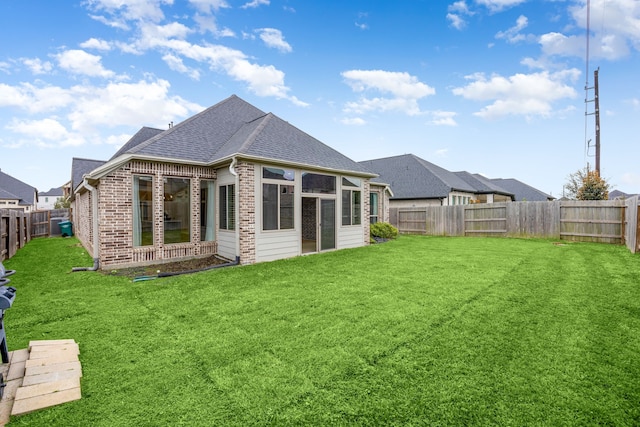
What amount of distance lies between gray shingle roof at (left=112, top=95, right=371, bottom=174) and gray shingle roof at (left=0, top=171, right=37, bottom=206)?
3738 cm

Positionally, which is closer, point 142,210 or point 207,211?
point 142,210

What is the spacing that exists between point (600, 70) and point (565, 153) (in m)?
7.60

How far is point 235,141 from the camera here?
10062 millimetres

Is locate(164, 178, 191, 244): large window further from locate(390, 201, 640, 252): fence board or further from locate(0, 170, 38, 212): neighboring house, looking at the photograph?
locate(0, 170, 38, 212): neighboring house

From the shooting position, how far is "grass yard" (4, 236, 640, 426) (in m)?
2.32

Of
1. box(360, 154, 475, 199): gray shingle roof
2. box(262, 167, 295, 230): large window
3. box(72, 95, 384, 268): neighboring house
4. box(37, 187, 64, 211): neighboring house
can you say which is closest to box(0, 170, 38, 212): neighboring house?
box(37, 187, 64, 211): neighboring house

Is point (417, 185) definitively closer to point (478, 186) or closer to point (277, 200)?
point (478, 186)

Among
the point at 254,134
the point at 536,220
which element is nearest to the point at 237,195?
the point at 254,134

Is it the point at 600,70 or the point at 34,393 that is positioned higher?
the point at 600,70

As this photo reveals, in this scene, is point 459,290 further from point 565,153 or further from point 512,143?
point 565,153

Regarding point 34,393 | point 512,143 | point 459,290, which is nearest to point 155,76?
point 34,393

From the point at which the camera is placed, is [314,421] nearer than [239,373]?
Yes

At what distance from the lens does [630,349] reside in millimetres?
3270

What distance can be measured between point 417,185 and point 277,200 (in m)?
15.5
